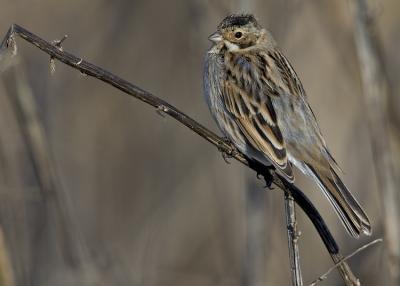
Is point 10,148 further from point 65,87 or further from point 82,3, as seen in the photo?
point 82,3

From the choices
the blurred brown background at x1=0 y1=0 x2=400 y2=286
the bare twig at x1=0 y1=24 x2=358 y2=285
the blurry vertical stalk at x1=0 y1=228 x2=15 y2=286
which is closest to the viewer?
the bare twig at x1=0 y1=24 x2=358 y2=285

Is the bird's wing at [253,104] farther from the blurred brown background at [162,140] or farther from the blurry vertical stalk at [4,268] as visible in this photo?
the blurry vertical stalk at [4,268]

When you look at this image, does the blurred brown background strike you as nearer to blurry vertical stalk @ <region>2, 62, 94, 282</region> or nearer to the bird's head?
the bird's head

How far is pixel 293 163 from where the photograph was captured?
425cm

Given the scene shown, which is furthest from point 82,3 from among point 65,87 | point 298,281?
point 298,281

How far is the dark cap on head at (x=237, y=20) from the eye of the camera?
4.67 m

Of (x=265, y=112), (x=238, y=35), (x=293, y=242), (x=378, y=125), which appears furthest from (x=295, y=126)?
(x=293, y=242)

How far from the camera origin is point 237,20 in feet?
15.4

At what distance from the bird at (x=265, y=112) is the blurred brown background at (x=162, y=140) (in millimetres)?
740

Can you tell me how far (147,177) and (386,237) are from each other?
2.80m

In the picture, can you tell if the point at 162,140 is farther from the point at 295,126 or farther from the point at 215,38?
the point at 295,126

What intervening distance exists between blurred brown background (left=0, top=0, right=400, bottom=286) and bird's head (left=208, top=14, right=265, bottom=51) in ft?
1.65

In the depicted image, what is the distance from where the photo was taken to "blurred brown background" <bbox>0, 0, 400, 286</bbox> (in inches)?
218

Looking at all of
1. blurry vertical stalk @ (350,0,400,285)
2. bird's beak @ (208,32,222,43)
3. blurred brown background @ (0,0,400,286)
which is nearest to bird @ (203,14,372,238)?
bird's beak @ (208,32,222,43)
